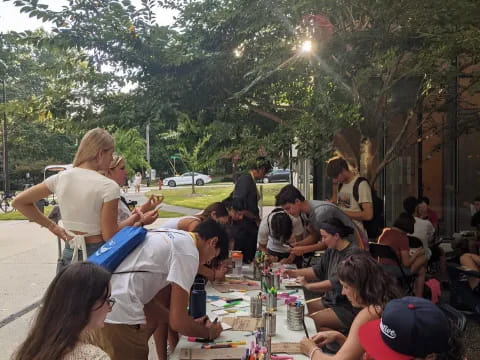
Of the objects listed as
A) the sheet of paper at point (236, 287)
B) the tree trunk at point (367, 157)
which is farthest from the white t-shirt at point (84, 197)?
the tree trunk at point (367, 157)

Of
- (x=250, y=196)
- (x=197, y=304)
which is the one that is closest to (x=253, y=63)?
(x=250, y=196)

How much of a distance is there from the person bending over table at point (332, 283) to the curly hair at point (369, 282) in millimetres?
762

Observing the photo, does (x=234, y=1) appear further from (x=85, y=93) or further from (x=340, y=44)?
(x=85, y=93)

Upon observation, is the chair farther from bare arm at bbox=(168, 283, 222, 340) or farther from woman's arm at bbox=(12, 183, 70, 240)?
woman's arm at bbox=(12, 183, 70, 240)

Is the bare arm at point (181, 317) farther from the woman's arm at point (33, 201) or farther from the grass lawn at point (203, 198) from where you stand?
the grass lawn at point (203, 198)

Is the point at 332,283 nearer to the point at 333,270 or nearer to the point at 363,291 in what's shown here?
the point at 333,270

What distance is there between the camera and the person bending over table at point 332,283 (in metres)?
3.99

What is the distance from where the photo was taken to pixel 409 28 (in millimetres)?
4855

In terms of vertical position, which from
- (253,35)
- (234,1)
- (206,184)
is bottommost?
(206,184)

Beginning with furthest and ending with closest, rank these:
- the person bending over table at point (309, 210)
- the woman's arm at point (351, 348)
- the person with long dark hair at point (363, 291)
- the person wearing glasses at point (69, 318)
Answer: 1. the person bending over table at point (309, 210)
2. the person with long dark hair at point (363, 291)
3. the woman's arm at point (351, 348)
4. the person wearing glasses at point (69, 318)

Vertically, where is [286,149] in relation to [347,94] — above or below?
below

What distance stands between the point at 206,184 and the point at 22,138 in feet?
50.2

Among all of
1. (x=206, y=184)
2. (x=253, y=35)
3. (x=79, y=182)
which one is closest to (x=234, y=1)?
(x=253, y=35)

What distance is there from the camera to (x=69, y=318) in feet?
5.68
